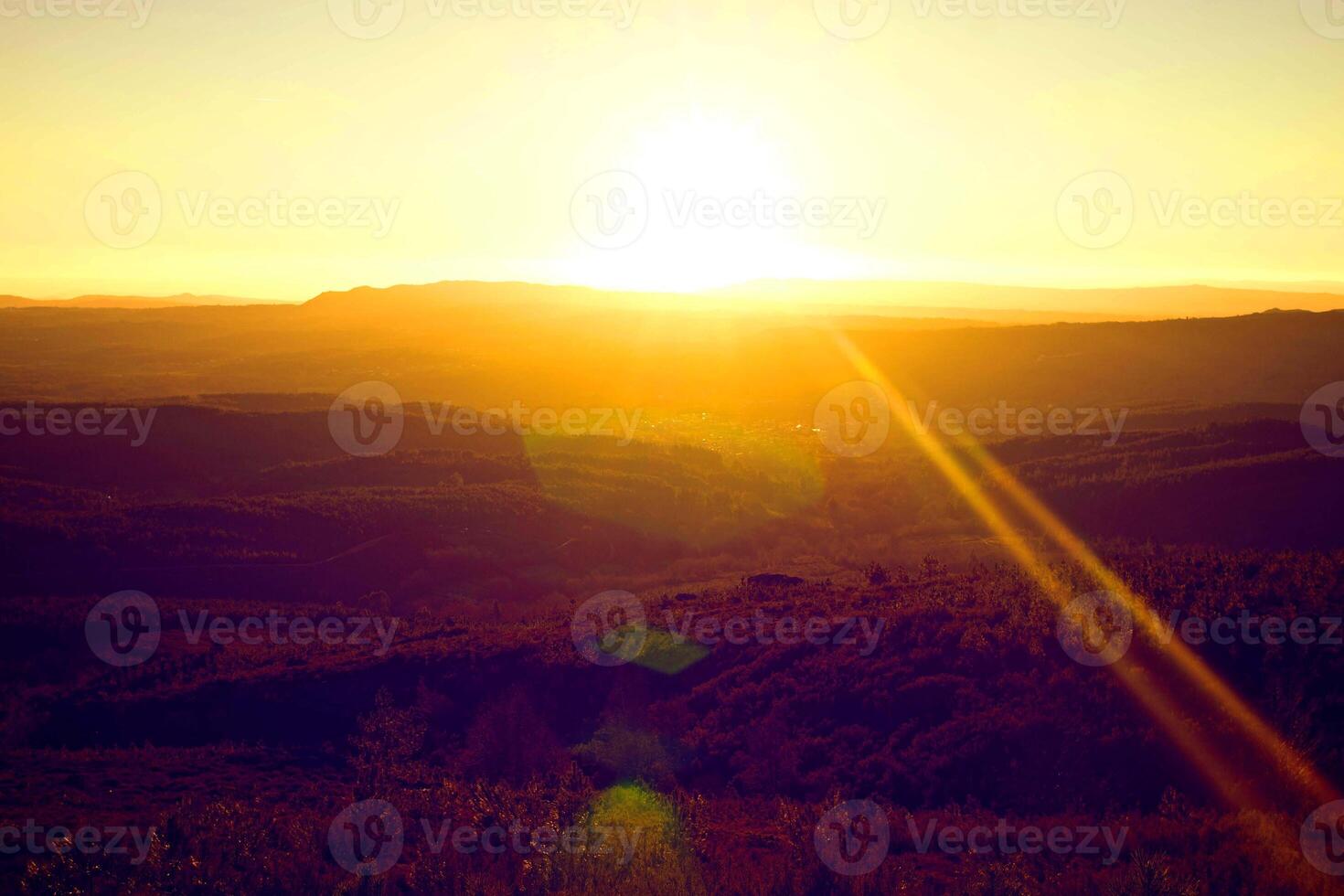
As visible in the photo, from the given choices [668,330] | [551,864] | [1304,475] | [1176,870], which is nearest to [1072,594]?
[1176,870]

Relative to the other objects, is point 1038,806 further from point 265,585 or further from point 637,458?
point 637,458

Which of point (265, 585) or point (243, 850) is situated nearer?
point (243, 850)

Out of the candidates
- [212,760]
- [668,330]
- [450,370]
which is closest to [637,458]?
[212,760]

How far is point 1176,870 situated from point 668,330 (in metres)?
111

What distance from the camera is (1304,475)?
2333 centimetres

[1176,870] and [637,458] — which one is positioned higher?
[637,458]

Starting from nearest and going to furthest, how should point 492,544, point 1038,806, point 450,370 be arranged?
1. point 1038,806
2. point 492,544
3. point 450,370

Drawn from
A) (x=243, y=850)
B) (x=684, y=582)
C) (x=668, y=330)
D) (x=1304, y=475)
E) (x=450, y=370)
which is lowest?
(x=243, y=850)

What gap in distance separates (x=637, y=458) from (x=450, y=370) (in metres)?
43.4

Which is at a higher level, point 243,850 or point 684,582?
point 684,582

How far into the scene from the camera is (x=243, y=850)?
7770mm

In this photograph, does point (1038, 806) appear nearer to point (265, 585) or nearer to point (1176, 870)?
point (1176, 870)

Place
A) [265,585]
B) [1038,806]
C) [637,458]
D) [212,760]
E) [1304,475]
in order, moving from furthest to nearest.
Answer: [637,458], [1304,475], [265,585], [212,760], [1038,806]

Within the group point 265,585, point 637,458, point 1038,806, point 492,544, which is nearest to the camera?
point 1038,806
